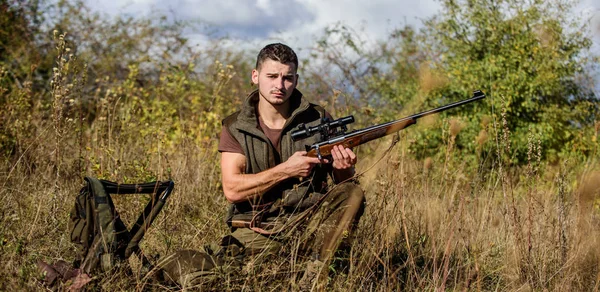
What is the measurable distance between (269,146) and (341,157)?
1.46 ft

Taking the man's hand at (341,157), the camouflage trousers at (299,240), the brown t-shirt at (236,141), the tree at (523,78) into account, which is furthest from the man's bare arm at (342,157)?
the tree at (523,78)

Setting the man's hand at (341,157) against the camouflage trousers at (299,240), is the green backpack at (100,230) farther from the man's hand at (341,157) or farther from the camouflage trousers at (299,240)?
the man's hand at (341,157)

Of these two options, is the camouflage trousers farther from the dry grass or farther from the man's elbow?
the man's elbow

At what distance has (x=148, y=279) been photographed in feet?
10.7

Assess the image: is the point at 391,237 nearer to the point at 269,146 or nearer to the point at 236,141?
the point at 269,146

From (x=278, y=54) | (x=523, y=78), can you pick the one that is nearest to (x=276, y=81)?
(x=278, y=54)

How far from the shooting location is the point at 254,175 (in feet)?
11.7

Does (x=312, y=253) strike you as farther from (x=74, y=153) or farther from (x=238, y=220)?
(x=74, y=153)

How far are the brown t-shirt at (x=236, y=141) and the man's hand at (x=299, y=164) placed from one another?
311 mm

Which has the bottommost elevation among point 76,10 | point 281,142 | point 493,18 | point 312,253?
point 312,253

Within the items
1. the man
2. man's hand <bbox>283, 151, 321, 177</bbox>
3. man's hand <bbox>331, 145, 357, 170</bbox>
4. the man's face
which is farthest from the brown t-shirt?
man's hand <bbox>331, 145, 357, 170</bbox>

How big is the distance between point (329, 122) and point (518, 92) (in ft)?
14.0

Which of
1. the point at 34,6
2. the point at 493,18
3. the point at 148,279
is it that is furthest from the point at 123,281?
the point at 34,6

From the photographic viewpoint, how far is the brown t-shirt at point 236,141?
3730mm
